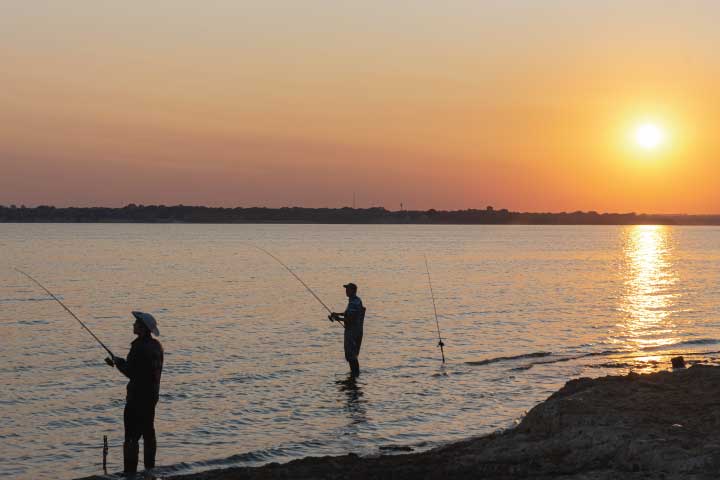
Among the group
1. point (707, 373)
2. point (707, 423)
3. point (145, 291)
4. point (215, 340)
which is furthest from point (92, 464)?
point (145, 291)

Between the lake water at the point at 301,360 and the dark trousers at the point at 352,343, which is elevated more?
the dark trousers at the point at 352,343

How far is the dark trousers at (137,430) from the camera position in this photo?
33.4 ft

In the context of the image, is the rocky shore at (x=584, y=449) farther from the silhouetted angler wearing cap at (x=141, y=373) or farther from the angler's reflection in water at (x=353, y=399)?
the angler's reflection in water at (x=353, y=399)

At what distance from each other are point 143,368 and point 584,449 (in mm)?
5048

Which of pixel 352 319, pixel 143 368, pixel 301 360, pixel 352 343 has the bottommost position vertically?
pixel 301 360

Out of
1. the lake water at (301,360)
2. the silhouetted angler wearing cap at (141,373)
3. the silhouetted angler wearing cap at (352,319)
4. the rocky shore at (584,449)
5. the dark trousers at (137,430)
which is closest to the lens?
the rocky shore at (584,449)

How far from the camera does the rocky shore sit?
30.5 feet

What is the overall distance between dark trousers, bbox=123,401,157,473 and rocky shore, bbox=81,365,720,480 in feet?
1.87

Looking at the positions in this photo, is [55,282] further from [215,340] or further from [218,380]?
[218,380]

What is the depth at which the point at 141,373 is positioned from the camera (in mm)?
10008

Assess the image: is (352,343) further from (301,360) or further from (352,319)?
(301,360)

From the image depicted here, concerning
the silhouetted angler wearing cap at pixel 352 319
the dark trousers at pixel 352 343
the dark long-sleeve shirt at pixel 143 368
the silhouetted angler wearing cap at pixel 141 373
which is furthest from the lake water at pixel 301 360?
the dark long-sleeve shirt at pixel 143 368

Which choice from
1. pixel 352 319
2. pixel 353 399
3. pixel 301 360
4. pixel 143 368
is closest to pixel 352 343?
pixel 352 319

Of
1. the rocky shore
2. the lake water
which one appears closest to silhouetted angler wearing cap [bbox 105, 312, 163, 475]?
the rocky shore
